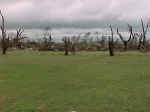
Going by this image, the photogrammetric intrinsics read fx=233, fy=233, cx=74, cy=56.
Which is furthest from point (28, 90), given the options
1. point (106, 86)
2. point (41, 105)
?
point (106, 86)

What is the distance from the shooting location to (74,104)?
8.32 metres

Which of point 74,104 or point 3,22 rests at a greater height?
point 3,22

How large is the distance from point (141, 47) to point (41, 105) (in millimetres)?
37735

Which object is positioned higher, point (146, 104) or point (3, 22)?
point (3, 22)

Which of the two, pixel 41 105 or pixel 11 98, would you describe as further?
pixel 11 98

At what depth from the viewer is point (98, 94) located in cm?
988

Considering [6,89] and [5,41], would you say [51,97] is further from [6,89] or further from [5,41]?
[5,41]

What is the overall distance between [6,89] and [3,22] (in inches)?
1373

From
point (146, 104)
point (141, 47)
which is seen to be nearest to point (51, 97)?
point (146, 104)

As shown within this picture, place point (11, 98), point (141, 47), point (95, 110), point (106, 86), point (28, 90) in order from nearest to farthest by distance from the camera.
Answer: point (95, 110) < point (11, 98) < point (28, 90) < point (106, 86) < point (141, 47)

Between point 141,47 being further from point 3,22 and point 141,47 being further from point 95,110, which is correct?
point 95,110

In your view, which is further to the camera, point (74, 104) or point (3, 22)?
point (3, 22)

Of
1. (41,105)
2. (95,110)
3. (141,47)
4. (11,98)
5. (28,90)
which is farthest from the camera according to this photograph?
(141,47)

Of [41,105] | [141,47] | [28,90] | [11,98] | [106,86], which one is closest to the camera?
[41,105]
